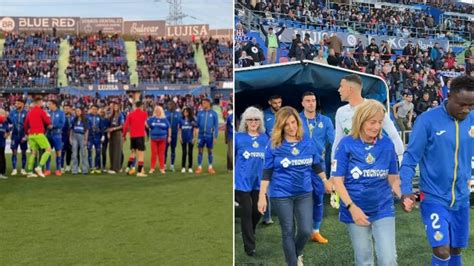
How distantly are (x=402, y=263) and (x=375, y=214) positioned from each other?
2.30ft

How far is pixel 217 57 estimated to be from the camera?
28.1m

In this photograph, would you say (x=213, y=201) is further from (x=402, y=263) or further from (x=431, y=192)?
(x=431, y=192)

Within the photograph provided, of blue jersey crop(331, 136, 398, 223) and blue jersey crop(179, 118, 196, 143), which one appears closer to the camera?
blue jersey crop(331, 136, 398, 223)

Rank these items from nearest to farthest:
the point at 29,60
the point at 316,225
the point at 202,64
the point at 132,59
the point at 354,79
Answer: the point at 354,79, the point at 316,225, the point at 29,60, the point at 202,64, the point at 132,59

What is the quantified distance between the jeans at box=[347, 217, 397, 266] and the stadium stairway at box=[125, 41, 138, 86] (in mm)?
24018

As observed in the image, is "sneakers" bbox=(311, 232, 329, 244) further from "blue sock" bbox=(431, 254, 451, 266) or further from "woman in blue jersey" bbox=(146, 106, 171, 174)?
"woman in blue jersey" bbox=(146, 106, 171, 174)

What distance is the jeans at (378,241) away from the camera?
278 cm

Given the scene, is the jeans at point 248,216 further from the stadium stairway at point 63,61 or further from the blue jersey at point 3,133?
the stadium stairway at point 63,61

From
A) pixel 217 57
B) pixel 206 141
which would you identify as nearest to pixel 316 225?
pixel 206 141

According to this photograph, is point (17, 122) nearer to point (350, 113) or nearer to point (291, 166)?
point (291, 166)

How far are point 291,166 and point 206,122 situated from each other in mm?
5034

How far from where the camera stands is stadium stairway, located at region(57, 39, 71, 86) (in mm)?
25812

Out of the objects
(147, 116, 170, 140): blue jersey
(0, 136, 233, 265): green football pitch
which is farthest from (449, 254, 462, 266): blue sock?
(147, 116, 170, 140): blue jersey

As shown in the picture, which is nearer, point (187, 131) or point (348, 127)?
point (348, 127)
